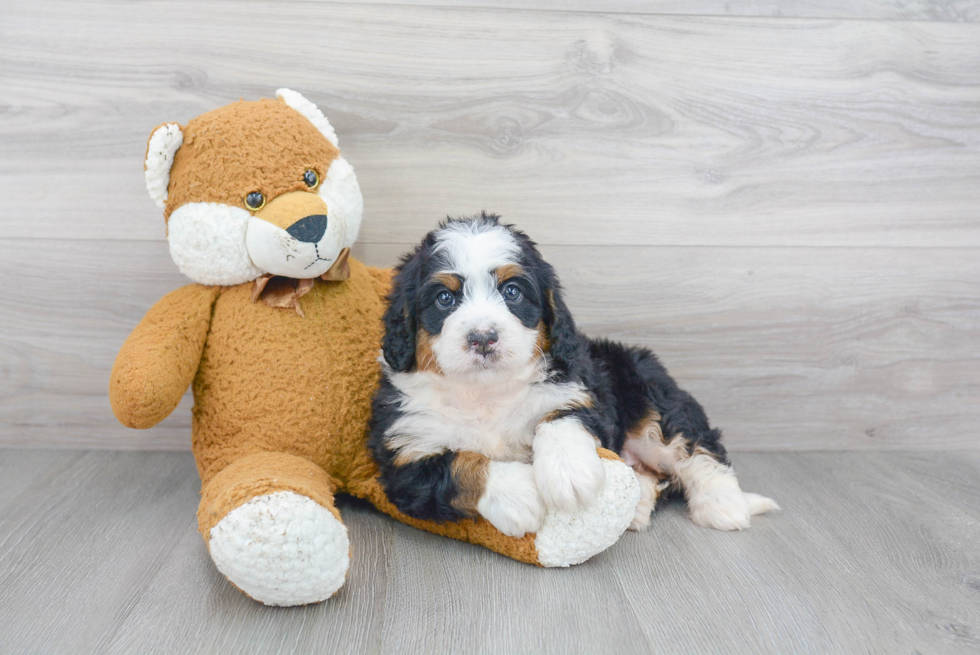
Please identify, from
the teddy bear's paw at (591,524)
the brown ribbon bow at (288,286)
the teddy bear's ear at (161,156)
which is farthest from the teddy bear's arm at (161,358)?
the teddy bear's paw at (591,524)

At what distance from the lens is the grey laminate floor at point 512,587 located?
4.25 feet

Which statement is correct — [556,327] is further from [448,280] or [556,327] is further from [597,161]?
[597,161]

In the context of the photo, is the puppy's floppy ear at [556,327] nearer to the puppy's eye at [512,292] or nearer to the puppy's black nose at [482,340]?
the puppy's eye at [512,292]

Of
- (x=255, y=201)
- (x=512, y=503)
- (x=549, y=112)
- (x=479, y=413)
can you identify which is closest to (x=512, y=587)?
(x=512, y=503)

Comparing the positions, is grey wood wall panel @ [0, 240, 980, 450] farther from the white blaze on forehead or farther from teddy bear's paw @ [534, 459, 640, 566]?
teddy bear's paw @ [534, 459, 640, 566]

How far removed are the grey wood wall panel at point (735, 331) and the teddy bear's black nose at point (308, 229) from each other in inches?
20.9

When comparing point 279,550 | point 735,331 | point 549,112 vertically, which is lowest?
point 279,550

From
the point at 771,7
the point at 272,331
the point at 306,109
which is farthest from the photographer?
the point at 771,7

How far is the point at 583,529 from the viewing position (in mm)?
1467

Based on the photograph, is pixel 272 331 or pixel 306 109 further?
pixel 306 109

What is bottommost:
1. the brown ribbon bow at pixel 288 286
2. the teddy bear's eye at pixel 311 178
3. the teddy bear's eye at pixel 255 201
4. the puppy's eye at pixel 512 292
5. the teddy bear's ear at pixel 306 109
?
the brown ribbon bow at pixel 288 286

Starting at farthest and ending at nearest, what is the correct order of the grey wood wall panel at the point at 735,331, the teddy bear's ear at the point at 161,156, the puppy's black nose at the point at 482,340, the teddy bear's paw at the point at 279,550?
1. the grey wood wall panel at the point at 735,331
2. the teddy bear's ear at the point at 161,156
3. the puppy's black nose at the point at 482,340
4. the teddy bear's paw at the point at 279,550

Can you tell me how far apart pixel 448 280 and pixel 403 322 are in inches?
6.1

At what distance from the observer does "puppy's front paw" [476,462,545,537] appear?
1448mm
